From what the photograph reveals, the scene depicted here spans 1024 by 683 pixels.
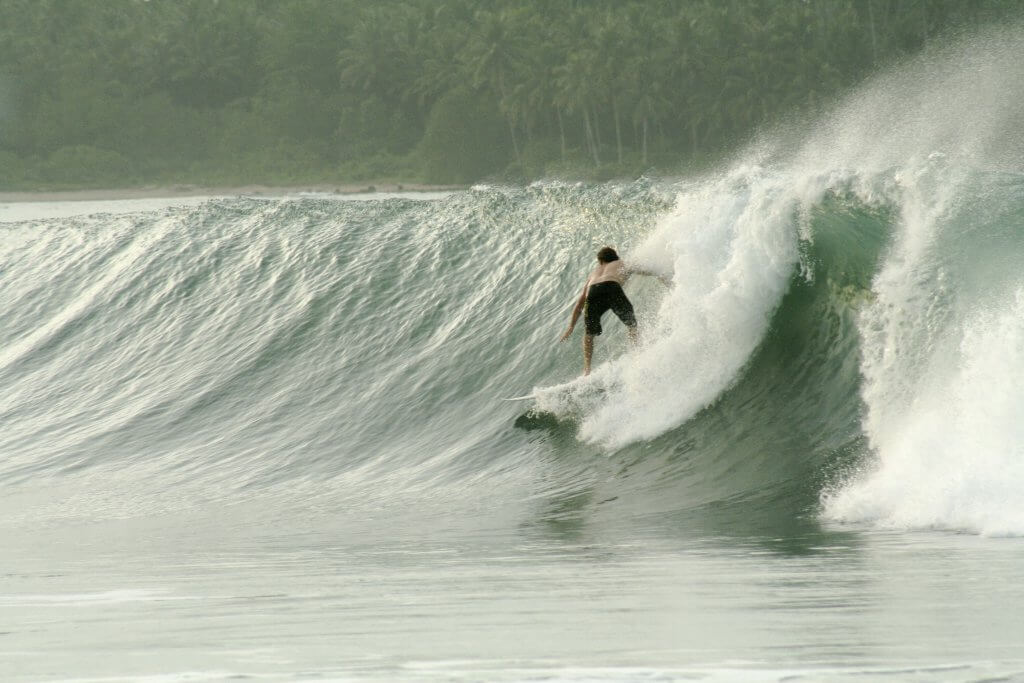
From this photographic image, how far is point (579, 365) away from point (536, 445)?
1593 mm

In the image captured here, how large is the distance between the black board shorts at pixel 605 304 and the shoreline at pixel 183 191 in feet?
207

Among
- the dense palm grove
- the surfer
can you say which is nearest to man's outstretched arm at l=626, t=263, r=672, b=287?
the surfer

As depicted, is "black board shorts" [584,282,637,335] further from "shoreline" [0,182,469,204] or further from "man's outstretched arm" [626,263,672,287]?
"shoreline" [0,182,469,204]

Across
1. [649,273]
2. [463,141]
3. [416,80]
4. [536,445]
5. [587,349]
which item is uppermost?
[416,80]

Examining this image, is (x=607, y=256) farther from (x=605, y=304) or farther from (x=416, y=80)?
(x=416, y=80)

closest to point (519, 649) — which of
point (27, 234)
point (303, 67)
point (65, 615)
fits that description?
point (65, 615)

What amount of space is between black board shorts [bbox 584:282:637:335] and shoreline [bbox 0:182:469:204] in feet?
207

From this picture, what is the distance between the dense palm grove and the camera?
71.1 meters

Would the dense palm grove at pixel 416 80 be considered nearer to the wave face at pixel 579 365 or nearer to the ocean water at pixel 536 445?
the ocean water at pixel 536 445

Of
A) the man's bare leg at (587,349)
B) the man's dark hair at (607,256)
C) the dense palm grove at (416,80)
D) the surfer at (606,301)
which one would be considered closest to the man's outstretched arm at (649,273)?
the surfer at (606,301)

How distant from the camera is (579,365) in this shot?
40.0 feet

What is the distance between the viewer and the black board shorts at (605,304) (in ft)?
36.5

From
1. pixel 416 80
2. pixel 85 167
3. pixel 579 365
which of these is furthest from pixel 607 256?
pixel 416 80

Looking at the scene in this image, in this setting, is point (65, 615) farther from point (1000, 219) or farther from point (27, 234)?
point (27, 234)
